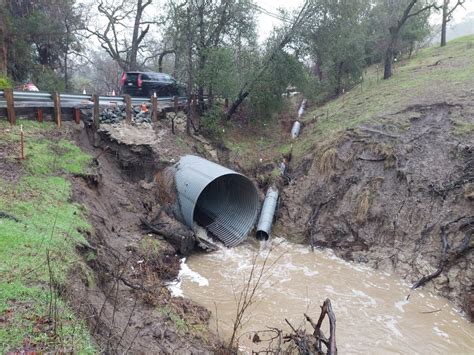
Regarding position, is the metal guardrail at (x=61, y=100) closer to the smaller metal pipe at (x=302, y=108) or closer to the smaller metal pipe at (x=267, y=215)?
the smaller metal pipe at (x=267, y=215)

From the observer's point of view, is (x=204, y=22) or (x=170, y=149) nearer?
(x=170, y=149)

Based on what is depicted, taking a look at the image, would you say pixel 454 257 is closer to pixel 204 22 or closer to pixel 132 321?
pixel 132 321

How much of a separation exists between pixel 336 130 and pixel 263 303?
330 inches

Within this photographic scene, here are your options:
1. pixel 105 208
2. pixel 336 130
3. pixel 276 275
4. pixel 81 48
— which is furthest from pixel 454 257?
pixel 81 48

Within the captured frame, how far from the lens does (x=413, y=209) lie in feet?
34.9

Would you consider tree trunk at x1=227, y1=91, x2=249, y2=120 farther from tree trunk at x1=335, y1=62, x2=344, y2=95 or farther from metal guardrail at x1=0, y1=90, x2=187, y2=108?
tree trunk at x1=335, y1=62, x2=344, y2=95

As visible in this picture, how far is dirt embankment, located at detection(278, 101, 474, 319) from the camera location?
30.9ft

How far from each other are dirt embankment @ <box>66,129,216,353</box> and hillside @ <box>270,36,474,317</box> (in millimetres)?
4882

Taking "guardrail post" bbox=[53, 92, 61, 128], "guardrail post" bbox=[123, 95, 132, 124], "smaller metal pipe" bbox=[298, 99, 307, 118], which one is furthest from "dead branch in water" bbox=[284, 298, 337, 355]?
"smaller metal pipe" bbox=[298, 99, 307, 118]

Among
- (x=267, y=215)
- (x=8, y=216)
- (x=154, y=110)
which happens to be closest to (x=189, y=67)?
(x=154, y=110)

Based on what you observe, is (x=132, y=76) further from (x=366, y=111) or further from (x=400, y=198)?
(x=400, y=198)

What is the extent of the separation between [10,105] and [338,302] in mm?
9930

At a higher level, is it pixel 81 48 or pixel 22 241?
pixel 81 48

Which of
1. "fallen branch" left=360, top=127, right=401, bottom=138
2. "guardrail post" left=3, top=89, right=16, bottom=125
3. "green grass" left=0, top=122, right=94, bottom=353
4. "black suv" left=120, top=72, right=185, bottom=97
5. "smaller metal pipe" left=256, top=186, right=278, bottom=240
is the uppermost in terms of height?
"black suv" left=120, top=72, right=185, bottom=97
